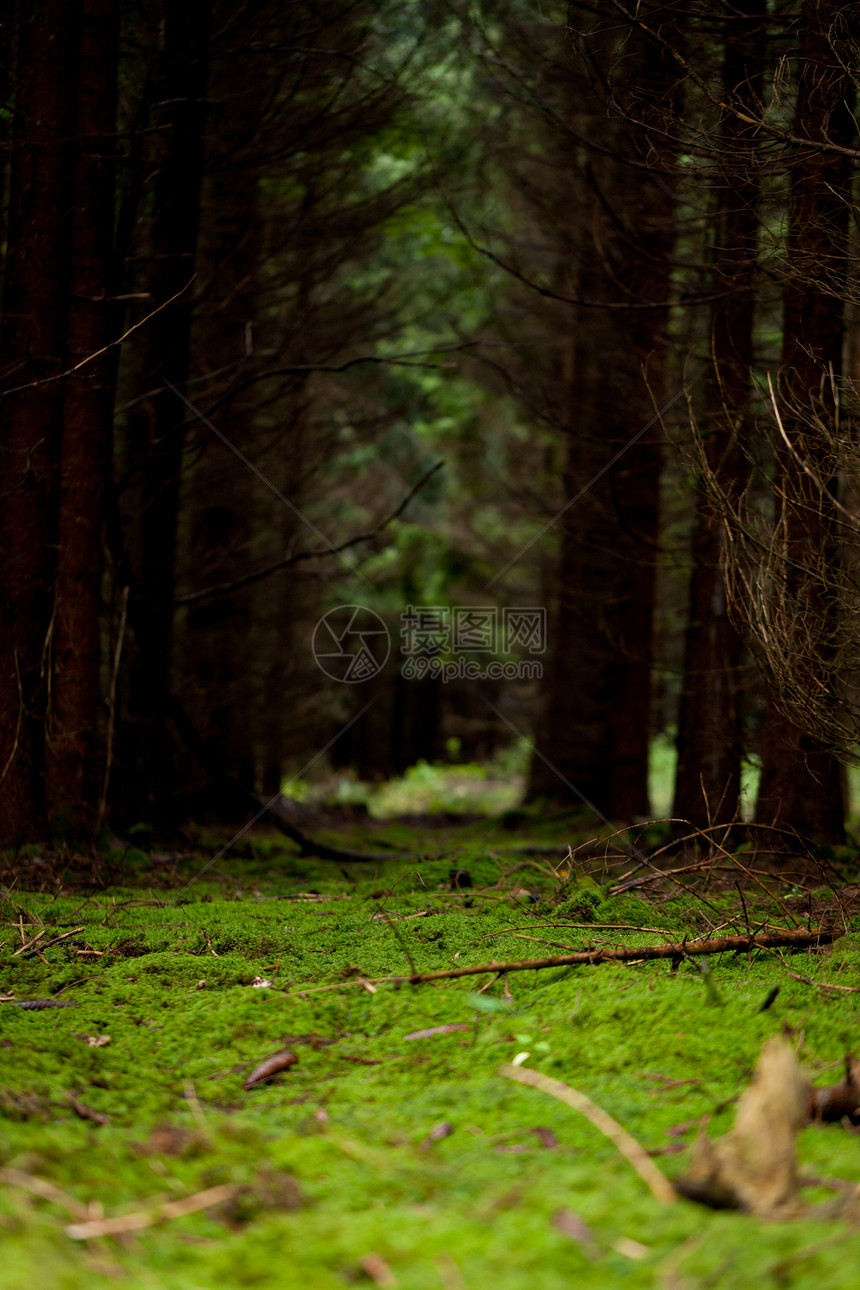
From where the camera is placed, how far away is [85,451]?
5.99m

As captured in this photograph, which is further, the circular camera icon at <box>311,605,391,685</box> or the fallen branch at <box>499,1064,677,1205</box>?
the circular camera icon at <box>311,605,391,685</box>

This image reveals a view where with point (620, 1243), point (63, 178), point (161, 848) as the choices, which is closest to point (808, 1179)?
point (620, 1243)

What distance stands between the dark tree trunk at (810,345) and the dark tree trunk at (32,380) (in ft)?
13.4

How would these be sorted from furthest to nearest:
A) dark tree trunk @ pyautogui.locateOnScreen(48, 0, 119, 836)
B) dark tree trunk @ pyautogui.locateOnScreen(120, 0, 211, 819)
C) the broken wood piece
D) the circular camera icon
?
1. the circular camera icon
2. dark tree trunk @ pyautogui.locateOnScreen(120, 0, 211, 819)
3. dark tree trunk @ pyautogui.locateOnScreen(48, 0, 119, 836)
4. the broken wood piece

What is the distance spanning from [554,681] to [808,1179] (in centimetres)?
1053

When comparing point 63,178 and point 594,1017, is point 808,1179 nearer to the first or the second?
point 594,1017

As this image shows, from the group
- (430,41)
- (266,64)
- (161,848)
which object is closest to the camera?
(161,848)

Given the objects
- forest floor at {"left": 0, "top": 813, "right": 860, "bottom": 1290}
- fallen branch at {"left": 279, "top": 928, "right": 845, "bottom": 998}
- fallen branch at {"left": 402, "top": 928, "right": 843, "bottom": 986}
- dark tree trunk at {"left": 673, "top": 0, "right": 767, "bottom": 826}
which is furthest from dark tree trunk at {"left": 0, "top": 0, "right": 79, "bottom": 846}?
dark tree trunk at {"left": 673, "top": 0, "right": 767, "bottom": 826}

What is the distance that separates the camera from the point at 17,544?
18.1 feet

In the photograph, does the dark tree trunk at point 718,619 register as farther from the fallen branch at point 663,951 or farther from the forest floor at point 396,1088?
the fallen branch at point 663,951

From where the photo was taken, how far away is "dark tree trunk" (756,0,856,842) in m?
4.38

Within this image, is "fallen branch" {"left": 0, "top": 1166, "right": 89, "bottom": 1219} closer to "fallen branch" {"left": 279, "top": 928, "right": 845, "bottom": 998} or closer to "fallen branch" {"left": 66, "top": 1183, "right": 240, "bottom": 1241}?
"fallen branch" {"left": 66, "top": 1183, "right": 240, "bottom": 1241}

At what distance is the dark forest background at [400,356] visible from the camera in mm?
4457

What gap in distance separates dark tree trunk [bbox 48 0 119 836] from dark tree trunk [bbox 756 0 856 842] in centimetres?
404
